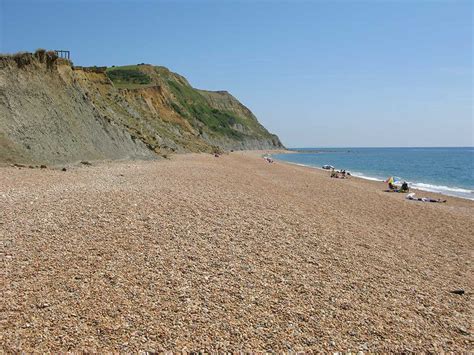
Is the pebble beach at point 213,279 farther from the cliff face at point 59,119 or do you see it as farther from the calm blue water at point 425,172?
the calm blue water at point 425,172

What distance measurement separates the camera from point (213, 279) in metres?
6.80

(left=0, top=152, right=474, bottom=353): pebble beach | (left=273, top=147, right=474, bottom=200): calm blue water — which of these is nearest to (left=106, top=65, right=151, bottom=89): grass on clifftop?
(left=273, top=147, right=474, bottom=200): calm blue water

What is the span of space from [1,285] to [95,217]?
12.5ft

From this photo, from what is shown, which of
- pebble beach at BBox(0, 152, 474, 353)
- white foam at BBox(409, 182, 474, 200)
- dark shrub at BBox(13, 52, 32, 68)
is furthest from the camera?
white foam at BBox(409, 182, 474, 200)

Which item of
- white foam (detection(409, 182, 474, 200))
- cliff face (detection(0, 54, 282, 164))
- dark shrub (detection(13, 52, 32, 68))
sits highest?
dark shrub (detection(13, 52, 32, 68))

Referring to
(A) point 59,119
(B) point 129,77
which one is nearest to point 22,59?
(A) point 59,119

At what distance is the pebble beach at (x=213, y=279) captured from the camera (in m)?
5.18

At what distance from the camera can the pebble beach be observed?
5184 mm

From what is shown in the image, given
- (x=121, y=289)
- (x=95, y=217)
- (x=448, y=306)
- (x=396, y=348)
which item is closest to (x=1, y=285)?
(x=121, y=289)

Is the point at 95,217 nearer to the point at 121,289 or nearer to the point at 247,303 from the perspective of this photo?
the point at 121,289

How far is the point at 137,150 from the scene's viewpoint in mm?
32688

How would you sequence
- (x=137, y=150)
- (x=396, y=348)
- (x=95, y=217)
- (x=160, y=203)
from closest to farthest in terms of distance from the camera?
(x=396, y=348) < (x=95, y=217) < (x=160, y=203) < (x=137, y=150)

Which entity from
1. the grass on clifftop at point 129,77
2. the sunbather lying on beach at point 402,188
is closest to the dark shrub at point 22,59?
the sunbather lying on beach at point 402,188

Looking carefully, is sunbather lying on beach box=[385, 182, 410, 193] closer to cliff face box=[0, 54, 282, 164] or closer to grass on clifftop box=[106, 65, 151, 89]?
cliff face box=[0, 54, 282, 164]
